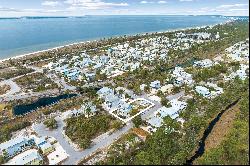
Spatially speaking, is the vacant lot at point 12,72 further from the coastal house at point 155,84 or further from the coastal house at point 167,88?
the coastal house at point 167,88

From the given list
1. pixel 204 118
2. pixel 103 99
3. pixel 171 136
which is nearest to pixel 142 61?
pixel 103 99

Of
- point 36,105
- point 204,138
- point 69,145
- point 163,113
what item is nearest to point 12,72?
point 36,105

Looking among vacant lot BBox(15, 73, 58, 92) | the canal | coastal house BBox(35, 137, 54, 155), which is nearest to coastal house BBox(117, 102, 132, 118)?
the canal

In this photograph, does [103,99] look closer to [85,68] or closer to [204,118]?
[204,118]

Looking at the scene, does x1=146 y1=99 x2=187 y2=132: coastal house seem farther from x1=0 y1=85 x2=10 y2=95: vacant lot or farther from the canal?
x1=0 y1=85 x2=10 y2=95: vacant lot

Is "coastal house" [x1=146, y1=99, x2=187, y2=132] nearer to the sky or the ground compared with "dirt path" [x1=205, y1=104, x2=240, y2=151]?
nearer to the sky
